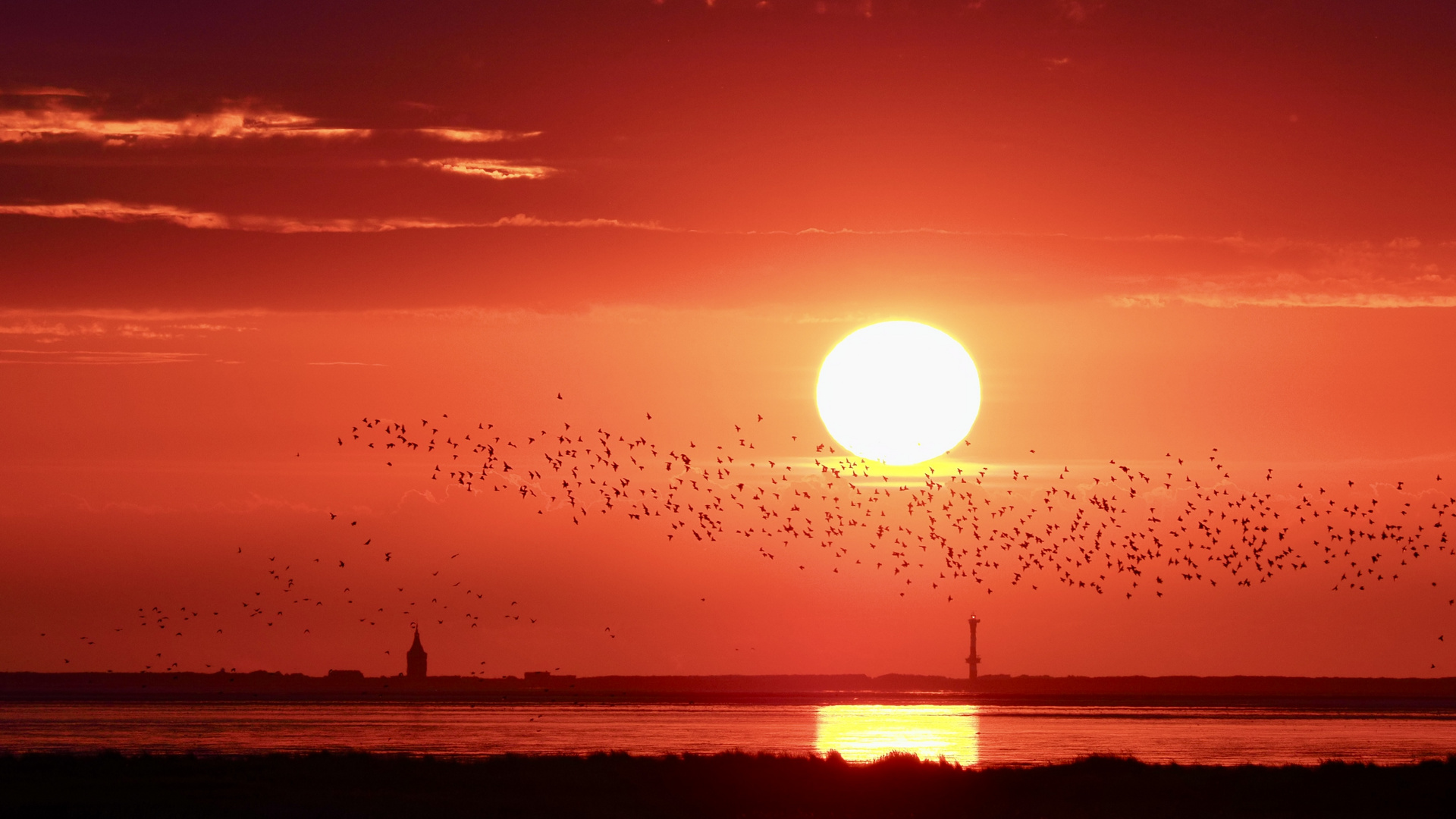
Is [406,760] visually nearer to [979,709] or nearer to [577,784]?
[577,784]

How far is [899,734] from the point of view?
356ft

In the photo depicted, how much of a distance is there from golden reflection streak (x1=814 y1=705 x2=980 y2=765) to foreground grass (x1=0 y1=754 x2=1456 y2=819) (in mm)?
10610

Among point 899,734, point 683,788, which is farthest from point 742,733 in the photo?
point 683,788

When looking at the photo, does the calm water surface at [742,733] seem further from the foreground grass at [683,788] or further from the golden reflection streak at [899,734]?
the foreground grass at [683,788]

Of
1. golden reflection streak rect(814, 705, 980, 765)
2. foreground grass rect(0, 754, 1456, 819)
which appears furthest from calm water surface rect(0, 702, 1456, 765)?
foreground grass rect(0, 754, 1456, 819)

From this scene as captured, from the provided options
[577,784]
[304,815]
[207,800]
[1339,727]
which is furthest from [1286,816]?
[1339,727]

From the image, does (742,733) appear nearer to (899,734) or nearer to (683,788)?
(899,734)

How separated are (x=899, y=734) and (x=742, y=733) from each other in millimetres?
11010

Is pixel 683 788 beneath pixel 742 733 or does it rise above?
beneath

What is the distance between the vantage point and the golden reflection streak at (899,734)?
271ft

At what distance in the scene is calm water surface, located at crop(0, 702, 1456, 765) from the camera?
84500 millimetres

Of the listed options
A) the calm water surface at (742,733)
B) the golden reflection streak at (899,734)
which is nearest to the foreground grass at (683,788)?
the golden reflection streak at (899,734)

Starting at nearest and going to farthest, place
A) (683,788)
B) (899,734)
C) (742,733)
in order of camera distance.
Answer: (683,788) → (899,734) → (742,733)

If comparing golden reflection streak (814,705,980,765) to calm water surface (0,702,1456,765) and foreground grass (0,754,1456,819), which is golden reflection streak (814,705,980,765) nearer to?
calm water surface (0,702,1456,765)
